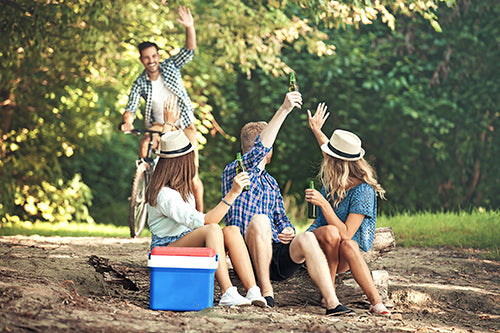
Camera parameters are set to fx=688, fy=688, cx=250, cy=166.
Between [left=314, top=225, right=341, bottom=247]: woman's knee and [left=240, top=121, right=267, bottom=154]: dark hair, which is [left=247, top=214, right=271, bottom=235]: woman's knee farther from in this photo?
[left=240, top=121, right=267, bottom=154]: dark hair

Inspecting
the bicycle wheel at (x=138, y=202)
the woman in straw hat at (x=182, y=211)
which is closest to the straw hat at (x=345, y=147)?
the woman in straw hat at (x=182, y=211)

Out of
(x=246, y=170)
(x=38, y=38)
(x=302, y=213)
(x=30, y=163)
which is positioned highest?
(x=38, y=38)

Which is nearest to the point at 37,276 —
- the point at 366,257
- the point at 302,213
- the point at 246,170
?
the point at 246,170

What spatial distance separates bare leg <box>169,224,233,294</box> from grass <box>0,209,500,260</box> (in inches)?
150

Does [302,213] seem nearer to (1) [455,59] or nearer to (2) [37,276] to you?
(1) [455,59]

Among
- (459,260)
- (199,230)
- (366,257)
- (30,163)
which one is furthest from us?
(30,163)

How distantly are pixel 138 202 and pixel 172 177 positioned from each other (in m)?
2.87

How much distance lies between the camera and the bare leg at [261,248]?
166 inches

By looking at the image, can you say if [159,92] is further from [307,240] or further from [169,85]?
[307,240]

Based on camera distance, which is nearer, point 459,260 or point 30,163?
point 459,260

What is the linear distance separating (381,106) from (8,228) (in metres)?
5.83

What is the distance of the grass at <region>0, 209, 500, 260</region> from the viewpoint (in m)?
7.62

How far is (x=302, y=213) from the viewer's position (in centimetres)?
1048

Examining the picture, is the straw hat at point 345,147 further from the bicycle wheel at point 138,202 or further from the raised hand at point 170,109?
the bicycle wheel at point 138,202
